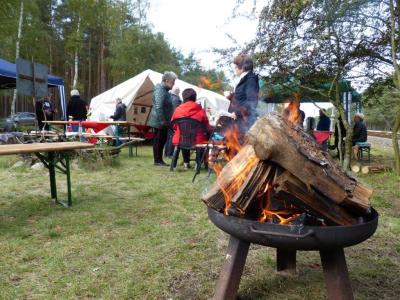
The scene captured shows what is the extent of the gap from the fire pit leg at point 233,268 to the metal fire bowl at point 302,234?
5.6 inches

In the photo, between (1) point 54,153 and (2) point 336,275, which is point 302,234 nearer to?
(2) point 336,275

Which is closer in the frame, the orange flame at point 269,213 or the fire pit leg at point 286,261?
the orange flame at point 269,213

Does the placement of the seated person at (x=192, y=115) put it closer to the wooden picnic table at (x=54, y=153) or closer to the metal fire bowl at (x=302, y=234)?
the wooden picnic table at (x=54, y=153)

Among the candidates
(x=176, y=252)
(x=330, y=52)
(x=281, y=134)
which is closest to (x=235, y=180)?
(x=281, y=134)

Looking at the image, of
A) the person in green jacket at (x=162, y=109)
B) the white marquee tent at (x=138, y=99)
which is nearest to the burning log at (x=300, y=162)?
the person in green jacket at (x=162, y=109)

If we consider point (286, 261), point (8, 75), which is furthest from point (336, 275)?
point (8, 75)

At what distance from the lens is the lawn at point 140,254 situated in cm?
239

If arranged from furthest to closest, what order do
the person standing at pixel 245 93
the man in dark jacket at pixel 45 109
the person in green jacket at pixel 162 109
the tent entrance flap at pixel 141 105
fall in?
1. the tent entrance flap at pixel 141 105
2. the man in dark jacket at pixel 45 109
3. the person in green jacket at pixel 162 109
4. the person standing at pixel 245 93

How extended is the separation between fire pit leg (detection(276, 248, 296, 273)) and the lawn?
0.23ft

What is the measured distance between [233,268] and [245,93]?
11.0ft

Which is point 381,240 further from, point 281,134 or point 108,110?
point 108,110

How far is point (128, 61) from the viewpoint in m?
26.3

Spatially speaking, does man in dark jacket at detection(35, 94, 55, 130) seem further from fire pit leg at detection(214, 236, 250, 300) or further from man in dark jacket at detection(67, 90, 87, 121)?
fire pit leg at detection(214, 236, 250, 300)

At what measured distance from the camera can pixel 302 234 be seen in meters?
1.69
